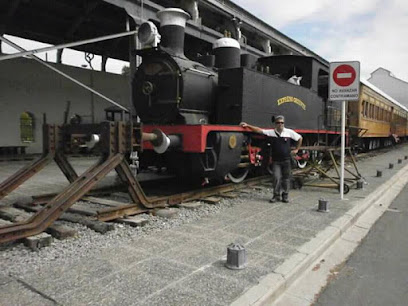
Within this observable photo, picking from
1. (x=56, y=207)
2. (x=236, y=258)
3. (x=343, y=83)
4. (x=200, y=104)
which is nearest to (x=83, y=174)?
(x=56, y=207)

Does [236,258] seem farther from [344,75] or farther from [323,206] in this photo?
[344,75]

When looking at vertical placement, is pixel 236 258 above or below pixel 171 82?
below

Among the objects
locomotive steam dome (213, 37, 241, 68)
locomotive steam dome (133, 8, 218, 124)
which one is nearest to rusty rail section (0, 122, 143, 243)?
locomotive steam dome (133, 8, 218, 124)

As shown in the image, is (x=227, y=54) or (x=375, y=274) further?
(x=227, y=54)

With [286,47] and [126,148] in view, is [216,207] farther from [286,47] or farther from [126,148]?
[286,47]

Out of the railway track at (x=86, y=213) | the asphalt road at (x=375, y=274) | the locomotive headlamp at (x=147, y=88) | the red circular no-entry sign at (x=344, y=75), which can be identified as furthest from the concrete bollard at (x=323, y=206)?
the locomotive headlamp at (x=147, y=88)

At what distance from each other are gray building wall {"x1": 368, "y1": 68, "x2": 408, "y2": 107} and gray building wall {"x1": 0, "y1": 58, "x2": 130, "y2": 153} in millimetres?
47249

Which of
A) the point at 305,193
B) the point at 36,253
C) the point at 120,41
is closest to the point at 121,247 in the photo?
the point at 36,253

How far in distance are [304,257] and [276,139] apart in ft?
9.69

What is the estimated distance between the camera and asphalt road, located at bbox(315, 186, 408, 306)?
8.97 feet

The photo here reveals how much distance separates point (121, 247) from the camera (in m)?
3.40

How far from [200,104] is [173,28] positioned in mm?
1343

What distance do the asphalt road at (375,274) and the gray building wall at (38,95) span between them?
13.1 metres

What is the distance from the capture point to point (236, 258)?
2.93m
